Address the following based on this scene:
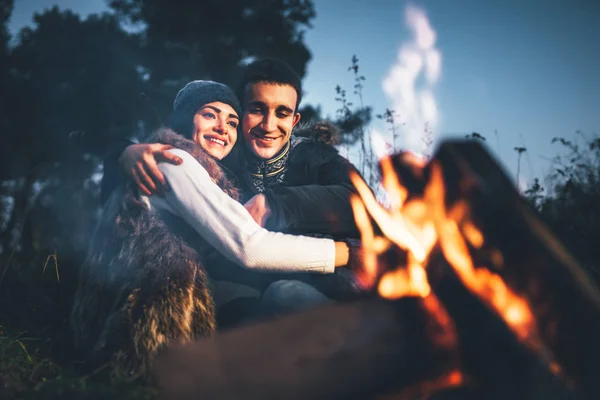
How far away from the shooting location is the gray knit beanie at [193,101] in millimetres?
3275

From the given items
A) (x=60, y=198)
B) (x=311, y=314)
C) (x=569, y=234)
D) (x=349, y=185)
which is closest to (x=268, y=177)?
(x=349, y=185)

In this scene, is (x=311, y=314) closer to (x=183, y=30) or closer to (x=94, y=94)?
(x=183, y=30)

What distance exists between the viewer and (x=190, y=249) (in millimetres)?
2375

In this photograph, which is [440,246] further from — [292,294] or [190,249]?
[190,249]

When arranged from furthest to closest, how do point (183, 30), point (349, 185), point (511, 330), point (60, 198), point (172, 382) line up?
1. point (60, 198)
2. point (183, 30)
3. point (349, 185)
4. point (511, 330)
5. point (172, 382)

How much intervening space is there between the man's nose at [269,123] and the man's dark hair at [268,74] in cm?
28

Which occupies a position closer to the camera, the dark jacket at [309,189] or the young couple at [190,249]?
the young couple at [190,249]

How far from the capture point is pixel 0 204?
562 inches

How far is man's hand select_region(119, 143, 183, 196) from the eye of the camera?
2.40 metres

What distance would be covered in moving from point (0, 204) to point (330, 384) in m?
16.2

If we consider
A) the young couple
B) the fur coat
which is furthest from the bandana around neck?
the fur coat

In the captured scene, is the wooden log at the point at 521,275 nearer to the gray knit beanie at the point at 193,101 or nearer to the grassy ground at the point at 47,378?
the grassy ground at the point at 47,378

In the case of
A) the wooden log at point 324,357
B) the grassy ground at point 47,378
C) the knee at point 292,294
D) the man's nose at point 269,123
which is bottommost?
the grassy ground at point 47,378

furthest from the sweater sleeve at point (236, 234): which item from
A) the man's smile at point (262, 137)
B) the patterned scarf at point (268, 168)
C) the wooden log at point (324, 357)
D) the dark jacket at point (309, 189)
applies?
the man's smile at point (262, 137)
